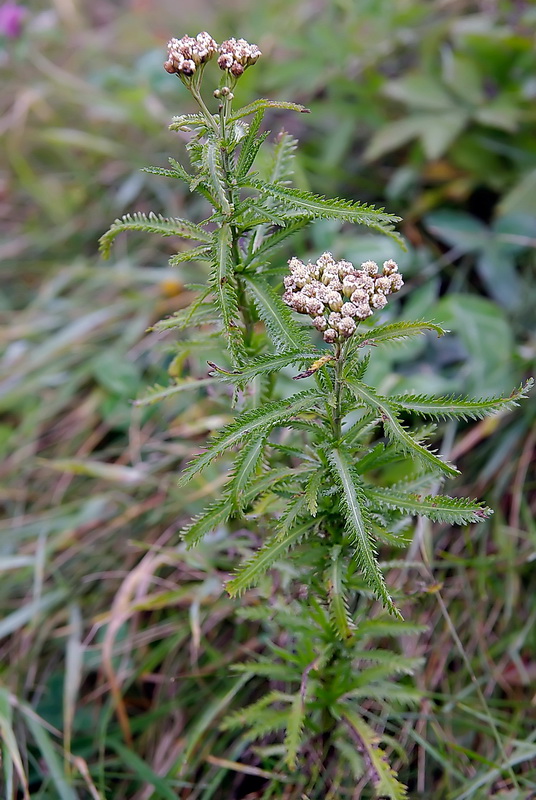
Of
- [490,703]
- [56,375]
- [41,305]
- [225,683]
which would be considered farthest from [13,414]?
[490,703]

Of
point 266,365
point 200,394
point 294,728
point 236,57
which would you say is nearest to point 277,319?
point 266,365

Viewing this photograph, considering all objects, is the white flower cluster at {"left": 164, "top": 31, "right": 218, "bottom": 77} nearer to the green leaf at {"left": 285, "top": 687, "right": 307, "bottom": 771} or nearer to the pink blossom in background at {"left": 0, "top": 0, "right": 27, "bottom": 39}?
A: the green leaf at {"left": 285, "top": 687, "right": 307, "bottom": 771}

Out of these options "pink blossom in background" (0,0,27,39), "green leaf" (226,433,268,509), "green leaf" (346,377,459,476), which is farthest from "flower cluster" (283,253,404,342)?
"pink blossom in background" (0,0,27,39)

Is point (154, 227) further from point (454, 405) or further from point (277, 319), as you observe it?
point (454, 405)

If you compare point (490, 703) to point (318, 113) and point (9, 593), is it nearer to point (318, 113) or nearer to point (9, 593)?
point (9, 593)

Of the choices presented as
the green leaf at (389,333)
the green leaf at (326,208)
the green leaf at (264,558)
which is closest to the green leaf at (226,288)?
the green leaf at (326,208)
